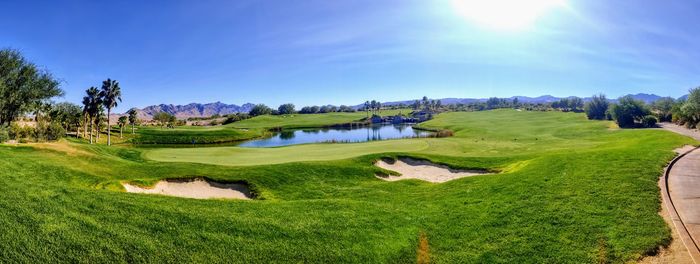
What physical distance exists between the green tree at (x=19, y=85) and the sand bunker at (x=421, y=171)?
3331 cm

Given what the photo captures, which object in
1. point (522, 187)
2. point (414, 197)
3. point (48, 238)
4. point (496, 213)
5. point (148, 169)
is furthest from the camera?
point (148, 169)

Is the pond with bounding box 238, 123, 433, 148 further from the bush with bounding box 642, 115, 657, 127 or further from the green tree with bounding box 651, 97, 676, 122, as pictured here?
the green tree with bounding box 651, 97, 676, 122

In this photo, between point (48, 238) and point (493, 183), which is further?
point (493, 183)

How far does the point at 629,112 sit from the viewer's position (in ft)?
224

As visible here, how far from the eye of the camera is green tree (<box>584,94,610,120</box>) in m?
94.6

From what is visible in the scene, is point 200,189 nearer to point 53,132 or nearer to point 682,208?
point 682,208

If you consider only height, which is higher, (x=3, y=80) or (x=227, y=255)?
(x=3, y=80)

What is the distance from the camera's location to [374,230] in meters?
11.8

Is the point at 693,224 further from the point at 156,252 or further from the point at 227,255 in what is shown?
the point at 156,252

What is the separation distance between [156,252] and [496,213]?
10.9 m

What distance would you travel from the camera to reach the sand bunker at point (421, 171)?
26359mm

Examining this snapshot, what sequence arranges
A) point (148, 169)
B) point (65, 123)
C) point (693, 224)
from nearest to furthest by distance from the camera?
point (693, 224) < point (148, 169) < point (65, 123)

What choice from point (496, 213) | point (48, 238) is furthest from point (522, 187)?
point (48, 238)

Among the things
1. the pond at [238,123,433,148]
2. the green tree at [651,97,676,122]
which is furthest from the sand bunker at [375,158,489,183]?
the green tree at [651,97,676,122]
